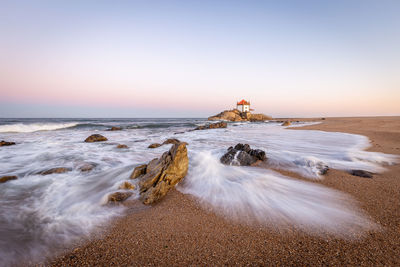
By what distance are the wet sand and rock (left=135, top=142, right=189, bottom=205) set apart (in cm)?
45

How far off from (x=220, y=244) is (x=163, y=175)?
1.90 meters

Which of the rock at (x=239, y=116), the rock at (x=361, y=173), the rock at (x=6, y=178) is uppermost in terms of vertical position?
the rock at (x=239, y=116)

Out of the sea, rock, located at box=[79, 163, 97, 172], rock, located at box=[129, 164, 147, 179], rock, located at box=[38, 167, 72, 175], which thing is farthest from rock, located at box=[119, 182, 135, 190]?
rock, located at box=[38, 167, 72, 175]

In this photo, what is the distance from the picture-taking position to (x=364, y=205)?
2.63m

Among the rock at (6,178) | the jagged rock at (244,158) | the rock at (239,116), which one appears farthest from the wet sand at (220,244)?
the rock at (239,116)

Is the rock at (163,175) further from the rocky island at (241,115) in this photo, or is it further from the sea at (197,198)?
the rocky island at (241,115)

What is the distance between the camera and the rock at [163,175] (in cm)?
313

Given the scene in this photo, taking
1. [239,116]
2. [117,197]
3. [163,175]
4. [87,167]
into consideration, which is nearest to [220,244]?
[163,175]

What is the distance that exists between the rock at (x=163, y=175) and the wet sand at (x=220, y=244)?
1.46 ft

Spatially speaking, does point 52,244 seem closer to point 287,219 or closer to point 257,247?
point 257,247

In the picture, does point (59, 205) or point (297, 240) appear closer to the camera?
point (297, 240)

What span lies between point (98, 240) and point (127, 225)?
38 cm

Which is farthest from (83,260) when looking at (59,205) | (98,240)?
(59,205)

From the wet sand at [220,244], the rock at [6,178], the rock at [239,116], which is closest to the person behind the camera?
the wet sand at [220,244]
